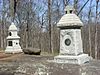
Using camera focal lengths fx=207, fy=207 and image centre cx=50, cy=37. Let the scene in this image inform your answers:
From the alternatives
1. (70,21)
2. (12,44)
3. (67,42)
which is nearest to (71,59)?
(67,42)

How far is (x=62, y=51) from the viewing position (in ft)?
37.7

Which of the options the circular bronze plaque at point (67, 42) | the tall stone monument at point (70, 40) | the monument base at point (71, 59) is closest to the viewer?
the monument base at point (71, 59)

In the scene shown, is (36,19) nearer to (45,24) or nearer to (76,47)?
(45,24)

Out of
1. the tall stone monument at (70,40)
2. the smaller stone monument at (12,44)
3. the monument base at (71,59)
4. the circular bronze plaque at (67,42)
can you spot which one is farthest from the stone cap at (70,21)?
the smaller stone monument at (12,44)

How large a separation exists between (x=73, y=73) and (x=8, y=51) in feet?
35.4

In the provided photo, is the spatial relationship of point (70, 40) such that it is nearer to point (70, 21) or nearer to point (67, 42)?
point (67, 42)

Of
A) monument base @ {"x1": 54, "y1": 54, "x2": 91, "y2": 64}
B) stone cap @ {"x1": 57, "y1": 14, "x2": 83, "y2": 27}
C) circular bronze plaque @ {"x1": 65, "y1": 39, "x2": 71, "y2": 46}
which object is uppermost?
stone cap @ {"x1": 57, "y1": 14, "x2": 83, "y2": 27}

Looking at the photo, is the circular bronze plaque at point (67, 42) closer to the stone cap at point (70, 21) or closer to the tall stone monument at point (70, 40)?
the tall stone monument at point (70, 40)

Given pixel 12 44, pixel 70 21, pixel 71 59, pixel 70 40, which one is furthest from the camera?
pixel 12 44

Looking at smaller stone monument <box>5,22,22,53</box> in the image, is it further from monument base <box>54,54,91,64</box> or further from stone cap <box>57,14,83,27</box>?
stone cap <box>57,14,83,27</box>

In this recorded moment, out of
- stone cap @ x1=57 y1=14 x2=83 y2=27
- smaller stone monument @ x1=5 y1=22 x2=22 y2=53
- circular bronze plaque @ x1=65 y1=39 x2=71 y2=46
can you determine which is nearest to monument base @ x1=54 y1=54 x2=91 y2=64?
circular bronze plaque @ x1=65 y1=39 x2=71 y2=46

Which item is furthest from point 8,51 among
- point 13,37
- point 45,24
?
point 45,24

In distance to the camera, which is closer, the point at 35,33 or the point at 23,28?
the point at 23,28

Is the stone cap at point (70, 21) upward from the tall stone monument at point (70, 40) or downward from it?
upward
